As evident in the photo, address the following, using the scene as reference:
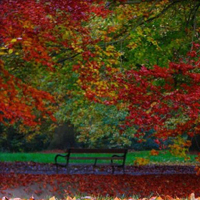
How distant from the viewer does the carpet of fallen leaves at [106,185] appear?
9.84 meters

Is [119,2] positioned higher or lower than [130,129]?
higher

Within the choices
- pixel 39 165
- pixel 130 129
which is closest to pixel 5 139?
pixel 130 129

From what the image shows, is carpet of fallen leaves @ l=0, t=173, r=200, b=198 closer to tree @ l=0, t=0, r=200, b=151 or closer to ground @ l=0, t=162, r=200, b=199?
ground @ l=0, t=162, r=200, b=199

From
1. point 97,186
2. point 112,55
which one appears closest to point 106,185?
point 97,186

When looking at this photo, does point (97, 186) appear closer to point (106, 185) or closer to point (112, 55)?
point (106, 185)

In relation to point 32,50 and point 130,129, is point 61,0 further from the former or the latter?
point 130,129

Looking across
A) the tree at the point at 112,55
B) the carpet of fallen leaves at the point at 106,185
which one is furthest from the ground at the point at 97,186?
the tree at the point at 112,55

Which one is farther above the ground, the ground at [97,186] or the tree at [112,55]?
the tree at [112,55]

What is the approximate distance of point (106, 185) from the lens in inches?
417

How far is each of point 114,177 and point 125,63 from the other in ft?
13.1

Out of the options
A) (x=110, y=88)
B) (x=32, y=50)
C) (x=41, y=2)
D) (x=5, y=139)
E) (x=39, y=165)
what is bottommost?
(x=5, y=139)

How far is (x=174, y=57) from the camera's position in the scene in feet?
46.0

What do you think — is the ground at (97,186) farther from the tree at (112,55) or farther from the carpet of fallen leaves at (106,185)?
the tree at (112,55)

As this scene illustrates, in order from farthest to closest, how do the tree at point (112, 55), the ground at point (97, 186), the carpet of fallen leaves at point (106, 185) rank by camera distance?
1. the carpet of fallen leaves at point (106, 185)
2. the ground at point (97, 186)
3. the tree at point (112, 55)
